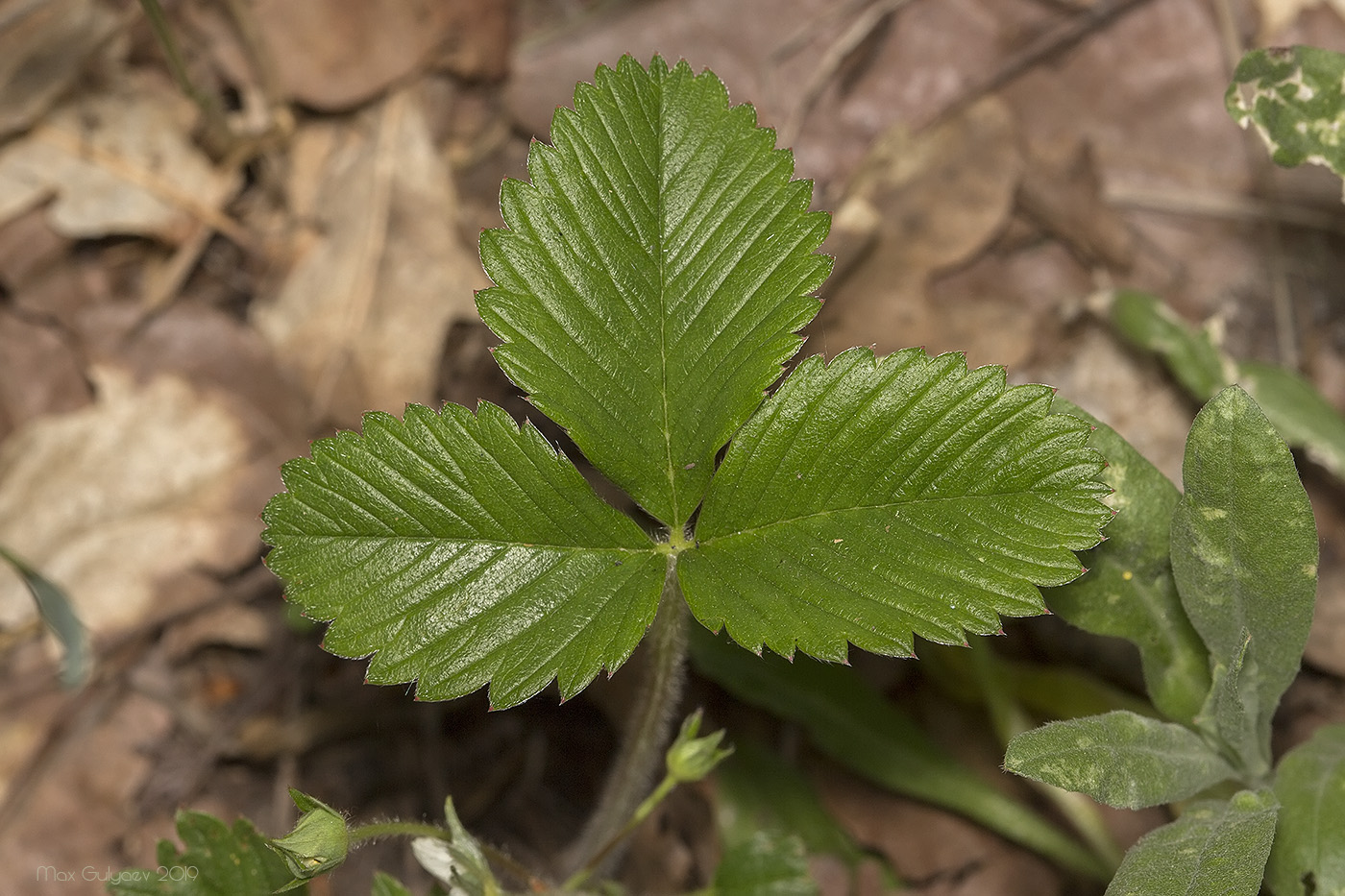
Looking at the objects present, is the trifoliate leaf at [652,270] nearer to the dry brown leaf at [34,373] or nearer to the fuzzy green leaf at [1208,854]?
the fuzzy green leaf at [1208,854]

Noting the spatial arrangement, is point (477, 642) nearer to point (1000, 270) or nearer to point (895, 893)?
point (895, 893)

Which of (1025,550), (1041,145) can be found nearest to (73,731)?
(1025,550)

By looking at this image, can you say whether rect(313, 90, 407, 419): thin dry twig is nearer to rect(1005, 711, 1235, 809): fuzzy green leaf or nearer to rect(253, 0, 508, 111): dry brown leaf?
rect(253, 0, 508, 111): dry brown leaf

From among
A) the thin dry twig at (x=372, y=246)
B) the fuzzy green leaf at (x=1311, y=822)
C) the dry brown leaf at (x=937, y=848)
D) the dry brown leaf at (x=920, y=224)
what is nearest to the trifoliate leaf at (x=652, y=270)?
the fuzzy green leaf at (x=1311, y=822)

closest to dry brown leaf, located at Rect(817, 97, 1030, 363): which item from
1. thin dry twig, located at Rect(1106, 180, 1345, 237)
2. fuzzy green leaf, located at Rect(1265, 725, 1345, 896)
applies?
thin dry twig, located at Rect(1106, 180, 1345, 237)

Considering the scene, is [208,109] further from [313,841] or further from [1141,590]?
[1141,590]

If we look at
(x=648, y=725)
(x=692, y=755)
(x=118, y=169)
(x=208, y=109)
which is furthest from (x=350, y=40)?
(x=692, y=755)

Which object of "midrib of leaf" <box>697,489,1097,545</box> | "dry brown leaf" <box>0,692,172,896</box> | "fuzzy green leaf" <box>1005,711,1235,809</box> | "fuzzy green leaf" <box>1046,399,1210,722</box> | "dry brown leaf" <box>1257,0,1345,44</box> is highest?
"dry brown leaf" <box>1257,0,1345,44</box>
